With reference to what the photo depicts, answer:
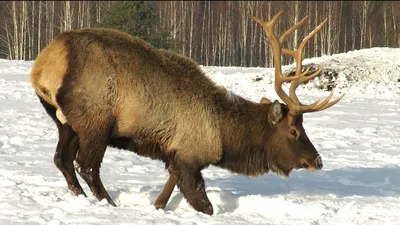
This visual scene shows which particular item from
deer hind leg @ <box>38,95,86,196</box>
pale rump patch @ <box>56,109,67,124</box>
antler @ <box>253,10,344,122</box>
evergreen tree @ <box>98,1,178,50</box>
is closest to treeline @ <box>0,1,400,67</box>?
evergreen tree @ <box>98,1,178,50</box>

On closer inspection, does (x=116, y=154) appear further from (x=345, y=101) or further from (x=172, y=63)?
(x=345, y=101)

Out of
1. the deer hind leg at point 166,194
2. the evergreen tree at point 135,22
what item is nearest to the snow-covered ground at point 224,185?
the deer hind leg at point 166,194

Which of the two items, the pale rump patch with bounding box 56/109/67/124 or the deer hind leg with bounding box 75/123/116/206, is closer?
the deer hind leg with bounding box 75/123/116/206

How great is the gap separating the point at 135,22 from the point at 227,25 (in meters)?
20.9

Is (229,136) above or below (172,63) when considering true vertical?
below

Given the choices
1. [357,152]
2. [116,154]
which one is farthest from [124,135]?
[357,152]

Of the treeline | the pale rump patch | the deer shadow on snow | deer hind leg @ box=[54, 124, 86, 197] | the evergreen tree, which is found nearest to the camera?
the pale rump patch

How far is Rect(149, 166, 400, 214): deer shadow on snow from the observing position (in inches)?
277

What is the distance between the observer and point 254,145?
6.97 m

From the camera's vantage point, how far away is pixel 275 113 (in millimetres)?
6867

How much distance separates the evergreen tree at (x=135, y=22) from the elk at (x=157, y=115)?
27.3 metres

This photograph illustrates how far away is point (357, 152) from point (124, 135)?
5645 millimetres

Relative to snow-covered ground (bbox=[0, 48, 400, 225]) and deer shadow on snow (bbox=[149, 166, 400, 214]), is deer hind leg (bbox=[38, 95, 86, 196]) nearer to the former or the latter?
snow-covered ground (bbox=[0, 48, 400, 225])

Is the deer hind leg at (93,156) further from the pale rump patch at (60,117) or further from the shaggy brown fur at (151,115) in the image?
the pale rump patch at (60,117)
